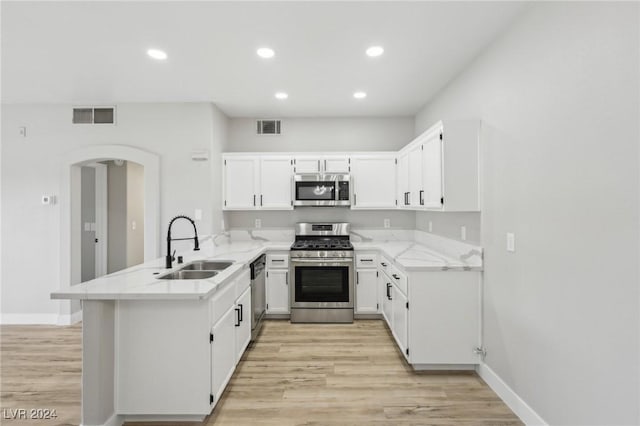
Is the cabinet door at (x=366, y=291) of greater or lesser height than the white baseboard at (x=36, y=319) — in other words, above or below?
above

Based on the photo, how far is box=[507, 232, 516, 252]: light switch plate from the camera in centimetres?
239

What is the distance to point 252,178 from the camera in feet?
15.1

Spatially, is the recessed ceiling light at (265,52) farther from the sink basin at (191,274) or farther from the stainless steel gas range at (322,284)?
the stainless steel gas range at (322,284)

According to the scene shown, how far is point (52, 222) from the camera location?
4242 millimetres

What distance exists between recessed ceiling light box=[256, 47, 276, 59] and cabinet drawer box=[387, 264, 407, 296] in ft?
7.64

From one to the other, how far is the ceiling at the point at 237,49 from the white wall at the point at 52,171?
224 millimetres

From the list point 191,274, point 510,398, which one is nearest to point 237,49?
point 191,274

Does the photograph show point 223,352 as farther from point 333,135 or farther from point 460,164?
point 333,135

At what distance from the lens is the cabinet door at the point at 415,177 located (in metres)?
3.53

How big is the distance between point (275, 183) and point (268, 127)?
0.94 metres

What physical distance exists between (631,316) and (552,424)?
38.0 inches

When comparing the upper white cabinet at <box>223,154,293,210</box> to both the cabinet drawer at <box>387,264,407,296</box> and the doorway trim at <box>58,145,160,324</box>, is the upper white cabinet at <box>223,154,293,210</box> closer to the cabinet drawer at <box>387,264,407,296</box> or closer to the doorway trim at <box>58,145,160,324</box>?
the doorway trim at <box>58,145,160,324</box>

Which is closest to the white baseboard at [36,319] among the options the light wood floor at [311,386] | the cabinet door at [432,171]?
the light wood floor at [311,386]

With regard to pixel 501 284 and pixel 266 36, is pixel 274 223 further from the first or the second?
pixel 501 284
